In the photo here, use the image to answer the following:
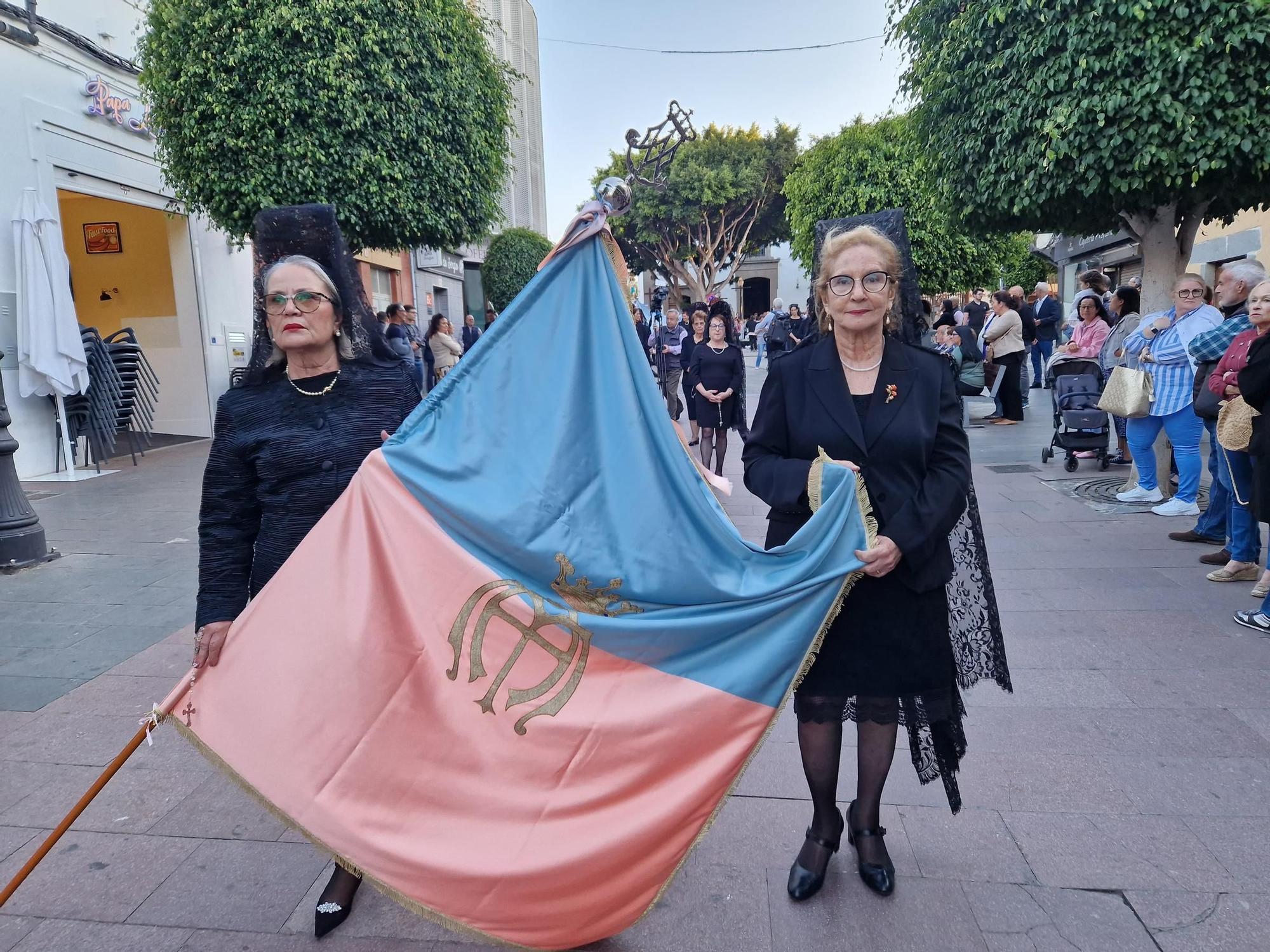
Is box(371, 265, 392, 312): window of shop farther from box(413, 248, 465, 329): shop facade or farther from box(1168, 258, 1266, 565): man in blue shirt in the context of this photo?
box(1168, 258, 1266, 565): man in blue shirt

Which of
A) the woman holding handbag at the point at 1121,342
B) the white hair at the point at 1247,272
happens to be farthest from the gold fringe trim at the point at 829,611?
the woman holding handbag at the point at 1121,342

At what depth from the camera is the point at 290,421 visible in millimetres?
2625

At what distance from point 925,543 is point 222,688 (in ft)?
6.36

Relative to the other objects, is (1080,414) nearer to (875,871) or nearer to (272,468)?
(875,871)

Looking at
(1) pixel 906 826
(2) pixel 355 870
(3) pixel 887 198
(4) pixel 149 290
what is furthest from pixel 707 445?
(3) pixel 887 198

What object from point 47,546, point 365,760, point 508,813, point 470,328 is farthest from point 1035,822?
point 470,328

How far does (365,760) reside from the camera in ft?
7.14

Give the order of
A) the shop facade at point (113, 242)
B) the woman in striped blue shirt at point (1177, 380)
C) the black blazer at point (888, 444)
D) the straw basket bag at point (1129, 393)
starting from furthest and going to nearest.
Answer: the shop facade at point (113, 242) < the straw basket bag at point (1129, 393) < the woman in striped blue shirt at point (1177, 380) < the black blazer at point (888, 444)

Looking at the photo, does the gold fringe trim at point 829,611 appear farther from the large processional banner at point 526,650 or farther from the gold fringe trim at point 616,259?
the gold fringe trim at point 616,259

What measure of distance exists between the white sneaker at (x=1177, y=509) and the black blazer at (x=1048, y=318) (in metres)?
9.97

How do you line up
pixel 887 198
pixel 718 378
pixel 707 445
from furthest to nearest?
1. pixel 887 198
2. pixel 707 445
3. pixel 718 378

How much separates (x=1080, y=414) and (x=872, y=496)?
26.3 ft

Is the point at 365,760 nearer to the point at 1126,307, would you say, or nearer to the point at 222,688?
the point at 222,688

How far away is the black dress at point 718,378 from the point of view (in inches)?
360
